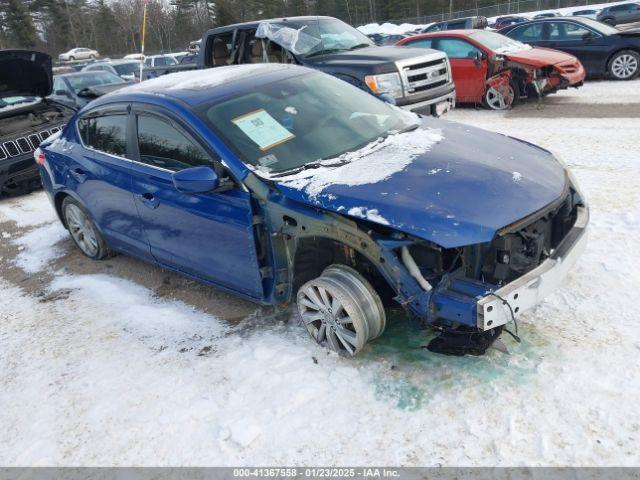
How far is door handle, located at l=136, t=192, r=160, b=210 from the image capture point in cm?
402

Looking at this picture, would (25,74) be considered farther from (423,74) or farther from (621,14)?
(621,14)

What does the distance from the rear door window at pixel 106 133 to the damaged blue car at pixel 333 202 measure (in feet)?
0.07

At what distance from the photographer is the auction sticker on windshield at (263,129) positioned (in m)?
3.59

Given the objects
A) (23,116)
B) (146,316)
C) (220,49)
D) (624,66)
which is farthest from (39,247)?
(624,66)

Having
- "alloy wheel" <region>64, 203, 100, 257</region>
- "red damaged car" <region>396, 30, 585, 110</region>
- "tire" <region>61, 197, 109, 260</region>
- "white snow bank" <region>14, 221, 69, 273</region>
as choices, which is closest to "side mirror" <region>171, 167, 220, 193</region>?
"tire" <region>61, 197, 109, 260</region>

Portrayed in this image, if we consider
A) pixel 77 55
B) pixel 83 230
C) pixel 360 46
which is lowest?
pixel 83 230

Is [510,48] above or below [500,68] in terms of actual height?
above

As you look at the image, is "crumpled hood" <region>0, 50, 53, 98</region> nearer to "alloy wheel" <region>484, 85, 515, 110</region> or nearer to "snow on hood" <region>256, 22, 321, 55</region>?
"snow on hood" <region>256, 22, 321, 55</region>

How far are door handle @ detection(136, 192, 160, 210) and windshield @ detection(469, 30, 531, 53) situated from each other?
833cm

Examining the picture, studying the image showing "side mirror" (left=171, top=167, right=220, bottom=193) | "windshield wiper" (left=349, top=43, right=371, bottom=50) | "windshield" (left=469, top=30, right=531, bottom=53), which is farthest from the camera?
"windshield" (left=469, top=30, right=531, bottom=53)

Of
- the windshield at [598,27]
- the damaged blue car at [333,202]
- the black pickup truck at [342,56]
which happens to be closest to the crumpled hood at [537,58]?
the black pickup truck at [342,56]

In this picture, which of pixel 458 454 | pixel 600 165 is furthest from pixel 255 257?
pixel 600 165

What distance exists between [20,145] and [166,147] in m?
4.89

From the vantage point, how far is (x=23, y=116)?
26.3 feet
